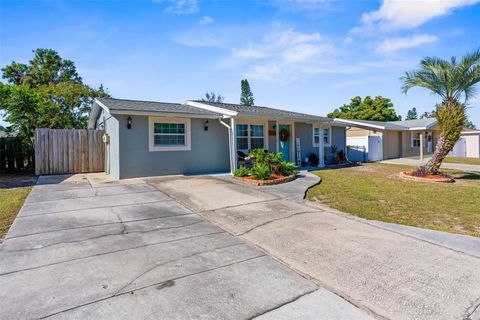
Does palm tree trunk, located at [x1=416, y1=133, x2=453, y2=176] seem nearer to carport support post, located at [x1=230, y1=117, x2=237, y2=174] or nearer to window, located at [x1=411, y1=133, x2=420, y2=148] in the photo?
carport support post, located at [x1=230, y1=117, x2=237, y2=174]

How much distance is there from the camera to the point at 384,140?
70.7 ft

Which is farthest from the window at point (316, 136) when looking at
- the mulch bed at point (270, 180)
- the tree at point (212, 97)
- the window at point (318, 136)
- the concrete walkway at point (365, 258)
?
the tree at point (212, 97)

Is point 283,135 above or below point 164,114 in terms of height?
below

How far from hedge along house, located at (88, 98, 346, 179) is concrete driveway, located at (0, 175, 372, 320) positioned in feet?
15.4

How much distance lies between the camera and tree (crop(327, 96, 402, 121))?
1612 inches

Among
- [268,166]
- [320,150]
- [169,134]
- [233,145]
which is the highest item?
[169,134]

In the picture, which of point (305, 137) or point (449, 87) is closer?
point (449, 87)

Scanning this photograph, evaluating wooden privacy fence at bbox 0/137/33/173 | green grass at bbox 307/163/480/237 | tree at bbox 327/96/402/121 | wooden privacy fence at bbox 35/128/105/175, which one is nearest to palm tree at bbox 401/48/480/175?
green grass at bbox 307/163/480/237

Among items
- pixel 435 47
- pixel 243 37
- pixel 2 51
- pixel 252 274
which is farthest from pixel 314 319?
pixel 2 51

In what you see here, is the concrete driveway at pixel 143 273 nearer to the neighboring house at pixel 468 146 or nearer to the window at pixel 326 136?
the window at pixel 326 136

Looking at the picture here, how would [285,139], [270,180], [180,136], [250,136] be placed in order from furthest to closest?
[285,139]
[250,136]
[180,136]
[270,180]

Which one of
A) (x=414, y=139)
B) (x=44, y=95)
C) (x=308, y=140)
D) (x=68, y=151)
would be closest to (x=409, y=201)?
(x=308, y=140)

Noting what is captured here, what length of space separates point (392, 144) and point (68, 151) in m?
23.1

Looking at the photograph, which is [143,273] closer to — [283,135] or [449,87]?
[283,135]
